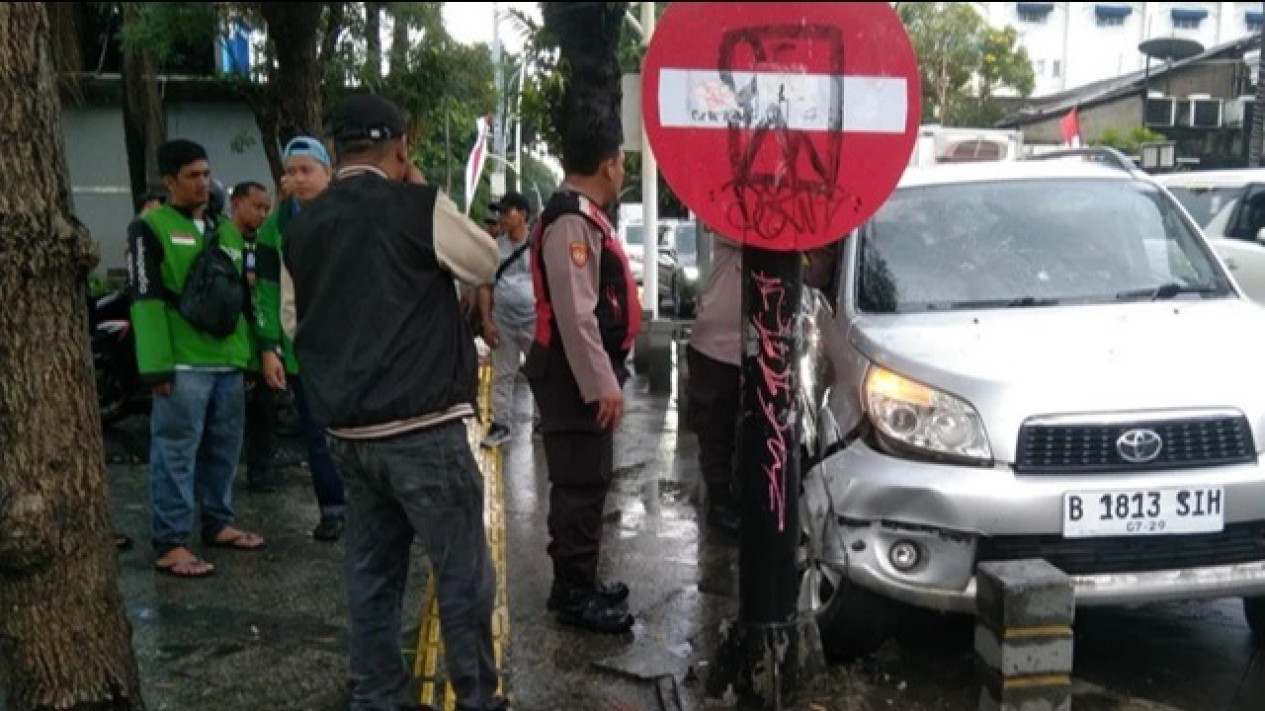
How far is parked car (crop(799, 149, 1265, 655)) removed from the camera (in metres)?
3.60

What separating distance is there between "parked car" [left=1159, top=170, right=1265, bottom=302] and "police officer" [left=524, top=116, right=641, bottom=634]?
6.38 meters

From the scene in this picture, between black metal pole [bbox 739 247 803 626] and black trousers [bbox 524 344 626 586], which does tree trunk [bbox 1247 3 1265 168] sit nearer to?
black trousers [bbox 524 344 626 586]

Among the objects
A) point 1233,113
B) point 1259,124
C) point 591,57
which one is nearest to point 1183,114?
point 1233,113

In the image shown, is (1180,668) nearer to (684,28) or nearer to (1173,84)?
(684,28)

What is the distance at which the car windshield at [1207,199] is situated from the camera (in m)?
9.98

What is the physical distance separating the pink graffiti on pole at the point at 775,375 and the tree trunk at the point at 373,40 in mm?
1798

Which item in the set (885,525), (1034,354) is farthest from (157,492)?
(1034,354)

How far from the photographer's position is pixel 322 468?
5625mm

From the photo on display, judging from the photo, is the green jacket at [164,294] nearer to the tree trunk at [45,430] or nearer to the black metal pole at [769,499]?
the tree trunk at [45,430]

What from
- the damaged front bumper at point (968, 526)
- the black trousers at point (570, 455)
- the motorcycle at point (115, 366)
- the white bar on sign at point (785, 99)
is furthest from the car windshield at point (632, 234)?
the white bar on sign at point (785, 99)

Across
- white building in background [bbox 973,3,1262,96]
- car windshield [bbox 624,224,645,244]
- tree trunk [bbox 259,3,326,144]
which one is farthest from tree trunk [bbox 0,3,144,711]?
white building in background [bbox 973,3,1262,96]

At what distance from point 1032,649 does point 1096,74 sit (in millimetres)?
63788

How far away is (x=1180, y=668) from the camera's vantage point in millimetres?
4145

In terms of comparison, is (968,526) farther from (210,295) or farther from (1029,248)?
(210,295)
